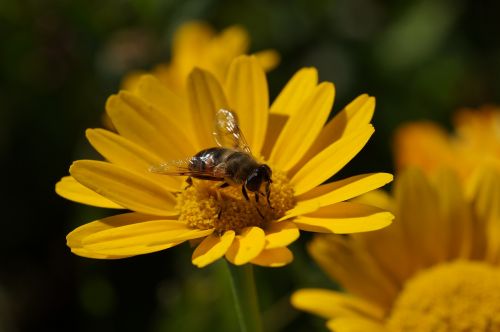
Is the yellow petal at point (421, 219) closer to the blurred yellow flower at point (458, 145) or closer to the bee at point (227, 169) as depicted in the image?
the blurred yellow flower at point (458, 145)

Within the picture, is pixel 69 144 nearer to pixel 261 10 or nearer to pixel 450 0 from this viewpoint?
pixel 261 10

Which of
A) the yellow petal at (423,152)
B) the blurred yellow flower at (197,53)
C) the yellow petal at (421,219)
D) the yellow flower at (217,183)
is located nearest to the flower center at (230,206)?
the yellow flower at (217,183)

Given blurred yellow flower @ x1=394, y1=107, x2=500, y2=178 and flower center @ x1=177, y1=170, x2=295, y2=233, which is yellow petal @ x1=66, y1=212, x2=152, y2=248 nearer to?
flower center @ x1=177, y1=170, x2=295, y2=233

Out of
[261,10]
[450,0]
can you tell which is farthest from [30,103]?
[450,0]

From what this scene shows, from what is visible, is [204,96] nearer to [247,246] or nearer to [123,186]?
[123,186]

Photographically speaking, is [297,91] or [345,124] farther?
[297,91]

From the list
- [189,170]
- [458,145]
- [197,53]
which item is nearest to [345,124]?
[189,170]
